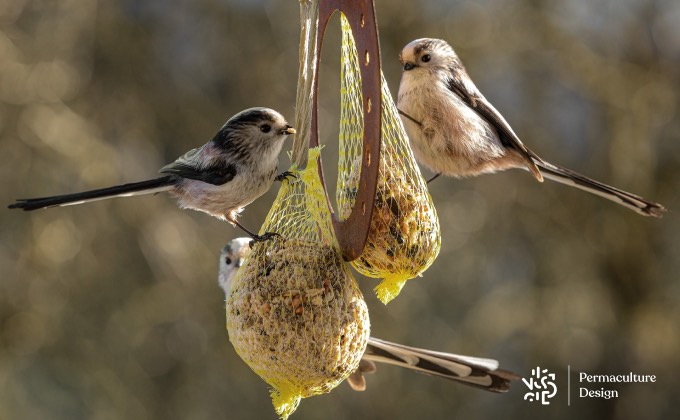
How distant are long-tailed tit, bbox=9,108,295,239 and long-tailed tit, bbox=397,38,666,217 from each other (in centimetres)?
60

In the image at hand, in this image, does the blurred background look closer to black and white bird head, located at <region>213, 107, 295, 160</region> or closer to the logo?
the logo

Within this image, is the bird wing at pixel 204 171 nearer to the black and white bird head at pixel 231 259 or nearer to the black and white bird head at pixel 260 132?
the black and white bird head at pixel 260 132

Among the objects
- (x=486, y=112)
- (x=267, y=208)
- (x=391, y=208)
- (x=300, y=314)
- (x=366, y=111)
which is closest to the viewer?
(x=366, y=111)

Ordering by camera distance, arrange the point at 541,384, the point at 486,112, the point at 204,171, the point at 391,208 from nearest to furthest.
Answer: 1. the point at 391,208
2. the point at 204,171
3. the point at 486,112
4. the point at 541,384

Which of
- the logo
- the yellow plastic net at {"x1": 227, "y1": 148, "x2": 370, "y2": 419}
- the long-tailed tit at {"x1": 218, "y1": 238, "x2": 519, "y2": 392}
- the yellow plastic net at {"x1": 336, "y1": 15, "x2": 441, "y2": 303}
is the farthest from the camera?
the logo

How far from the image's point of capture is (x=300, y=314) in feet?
9.60

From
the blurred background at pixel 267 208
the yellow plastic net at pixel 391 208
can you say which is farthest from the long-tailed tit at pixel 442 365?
the blurred background at pixel 267 208

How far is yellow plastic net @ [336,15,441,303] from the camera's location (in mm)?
3119

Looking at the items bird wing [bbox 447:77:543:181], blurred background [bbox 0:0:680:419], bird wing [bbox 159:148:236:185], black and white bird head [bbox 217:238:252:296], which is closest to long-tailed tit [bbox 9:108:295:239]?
bird wing [bbox 159:148:236:185]

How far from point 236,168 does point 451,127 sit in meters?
1.00

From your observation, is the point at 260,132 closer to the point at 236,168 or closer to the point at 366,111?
the point at 236,168

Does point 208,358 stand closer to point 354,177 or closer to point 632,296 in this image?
point 632,296

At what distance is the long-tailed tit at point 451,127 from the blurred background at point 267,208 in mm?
4180

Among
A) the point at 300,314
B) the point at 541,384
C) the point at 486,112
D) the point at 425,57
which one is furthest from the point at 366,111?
the point at 541,384
